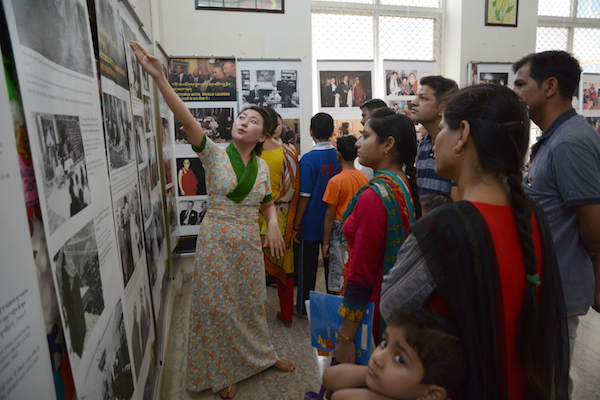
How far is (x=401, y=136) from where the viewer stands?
1439 millimetres

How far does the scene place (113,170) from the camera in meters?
1.20

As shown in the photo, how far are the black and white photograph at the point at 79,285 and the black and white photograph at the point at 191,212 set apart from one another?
291 cm

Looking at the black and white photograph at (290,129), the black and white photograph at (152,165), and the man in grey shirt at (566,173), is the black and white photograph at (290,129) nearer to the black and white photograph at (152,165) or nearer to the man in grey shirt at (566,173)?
the black and white photograph at (152,165)

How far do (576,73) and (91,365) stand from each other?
81.3 inches

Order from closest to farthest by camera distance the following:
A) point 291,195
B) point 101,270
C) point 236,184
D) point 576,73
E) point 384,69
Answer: point 101,270 → point 576,73 → point 236,184 → point 291,195 → point 384,69

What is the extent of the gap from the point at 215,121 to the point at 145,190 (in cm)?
210

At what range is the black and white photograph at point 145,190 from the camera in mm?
1777

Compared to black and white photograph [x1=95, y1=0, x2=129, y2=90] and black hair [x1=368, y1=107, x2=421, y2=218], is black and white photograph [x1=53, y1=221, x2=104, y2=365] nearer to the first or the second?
black and white photograph [x1=95, y1=0, x2=129, y2=90]

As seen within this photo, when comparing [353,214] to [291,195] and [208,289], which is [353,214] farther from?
[291,195]

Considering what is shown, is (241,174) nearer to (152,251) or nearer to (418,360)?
(152,251)

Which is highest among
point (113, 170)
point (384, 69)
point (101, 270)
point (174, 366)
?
point (384, 69)

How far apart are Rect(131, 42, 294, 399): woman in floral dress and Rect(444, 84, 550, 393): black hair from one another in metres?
1.44

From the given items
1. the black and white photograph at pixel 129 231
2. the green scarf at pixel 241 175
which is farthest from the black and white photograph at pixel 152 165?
the black and white photograph at pixel 129 231

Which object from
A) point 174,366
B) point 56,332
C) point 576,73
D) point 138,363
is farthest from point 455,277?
point 174,366
